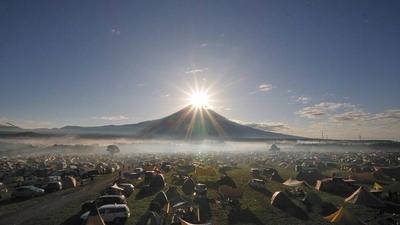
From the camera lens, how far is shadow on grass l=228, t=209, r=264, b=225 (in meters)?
19.1

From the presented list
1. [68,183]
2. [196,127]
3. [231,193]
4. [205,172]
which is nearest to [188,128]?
[196,127]

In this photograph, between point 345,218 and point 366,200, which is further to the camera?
point 366,200

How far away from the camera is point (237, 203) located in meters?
24.2

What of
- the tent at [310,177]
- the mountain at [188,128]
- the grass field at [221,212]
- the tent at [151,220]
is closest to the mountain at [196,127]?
the mountain at [188,128]

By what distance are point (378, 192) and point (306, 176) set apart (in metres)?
13.5

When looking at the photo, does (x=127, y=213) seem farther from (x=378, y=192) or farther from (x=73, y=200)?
(x=378, y=192)

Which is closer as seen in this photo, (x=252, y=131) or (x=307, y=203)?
(x=307, y=203)

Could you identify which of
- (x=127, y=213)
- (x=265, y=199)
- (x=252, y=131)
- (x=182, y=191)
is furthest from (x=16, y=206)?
(x=252, y=131)

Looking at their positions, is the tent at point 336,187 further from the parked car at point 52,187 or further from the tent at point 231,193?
the parked car at point 52,187

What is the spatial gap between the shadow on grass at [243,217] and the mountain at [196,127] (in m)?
71.1

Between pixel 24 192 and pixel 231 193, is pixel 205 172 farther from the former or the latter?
pixel 24 192

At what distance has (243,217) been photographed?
65.7ft

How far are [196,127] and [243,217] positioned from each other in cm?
9403

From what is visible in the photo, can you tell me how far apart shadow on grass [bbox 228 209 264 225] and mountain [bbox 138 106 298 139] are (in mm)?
71148
